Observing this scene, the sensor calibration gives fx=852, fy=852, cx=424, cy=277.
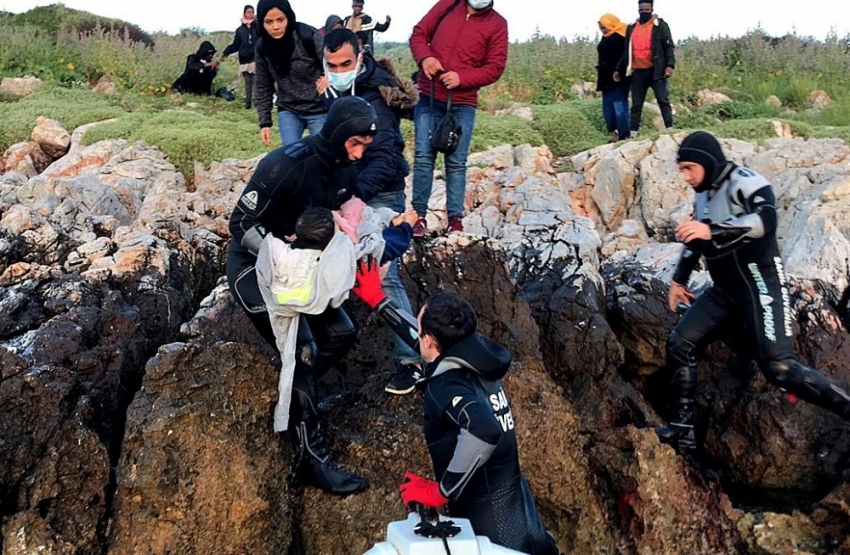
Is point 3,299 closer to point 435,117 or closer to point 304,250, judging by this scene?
point 304,250

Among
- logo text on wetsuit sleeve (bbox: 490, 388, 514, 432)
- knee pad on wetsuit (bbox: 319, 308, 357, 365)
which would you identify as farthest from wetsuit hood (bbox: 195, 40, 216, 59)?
logo text on wetsuit sleeve (bbox: 490, 388, 514, 432)

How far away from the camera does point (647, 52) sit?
1265 cm

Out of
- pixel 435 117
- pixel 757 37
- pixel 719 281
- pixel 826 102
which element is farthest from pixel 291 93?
pixel 757 37

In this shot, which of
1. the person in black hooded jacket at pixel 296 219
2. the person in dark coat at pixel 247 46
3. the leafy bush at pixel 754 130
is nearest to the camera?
the person in black hooded jacket at pixel 296 219

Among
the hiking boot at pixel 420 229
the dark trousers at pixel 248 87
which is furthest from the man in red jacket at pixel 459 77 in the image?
the dark trousers at pixel 248 87

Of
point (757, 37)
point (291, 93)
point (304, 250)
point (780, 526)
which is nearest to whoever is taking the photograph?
point (304, 250)

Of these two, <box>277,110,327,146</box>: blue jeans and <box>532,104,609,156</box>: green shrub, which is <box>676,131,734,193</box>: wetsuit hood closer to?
<box>277,110,327,146</box>: blue jeans

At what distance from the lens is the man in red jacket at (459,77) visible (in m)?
7.33

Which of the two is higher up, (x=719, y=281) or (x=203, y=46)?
(x=203, y=46)

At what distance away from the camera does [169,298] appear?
6.34 m

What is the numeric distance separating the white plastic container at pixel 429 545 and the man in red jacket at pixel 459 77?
411 centimetres

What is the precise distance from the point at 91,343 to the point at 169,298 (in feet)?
2.72

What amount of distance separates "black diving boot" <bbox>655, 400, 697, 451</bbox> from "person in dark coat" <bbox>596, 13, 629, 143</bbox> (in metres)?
7.67

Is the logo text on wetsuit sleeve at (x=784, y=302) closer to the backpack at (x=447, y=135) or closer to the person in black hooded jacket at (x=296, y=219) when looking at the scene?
the backpack at (x=447, y=135)
